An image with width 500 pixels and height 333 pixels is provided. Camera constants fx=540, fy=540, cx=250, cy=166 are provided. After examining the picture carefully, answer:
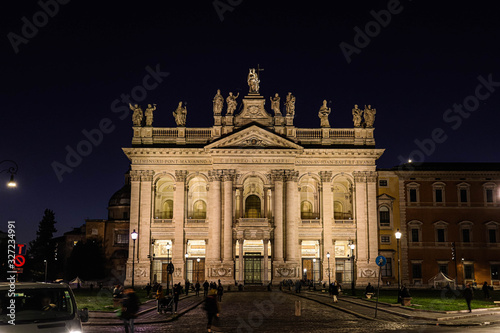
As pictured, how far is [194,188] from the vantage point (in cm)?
6844

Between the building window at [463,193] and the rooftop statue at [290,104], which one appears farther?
the rooftop statue at [290,104]

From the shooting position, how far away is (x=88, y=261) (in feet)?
245

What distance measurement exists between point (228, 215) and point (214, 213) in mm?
1739

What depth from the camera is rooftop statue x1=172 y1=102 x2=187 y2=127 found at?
6650cm

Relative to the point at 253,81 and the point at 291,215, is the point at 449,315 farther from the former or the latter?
the point at 253,81

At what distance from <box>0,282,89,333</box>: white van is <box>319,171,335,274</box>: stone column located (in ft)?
175

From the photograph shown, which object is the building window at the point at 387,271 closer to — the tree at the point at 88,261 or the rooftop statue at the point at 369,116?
the rooftop statue at the point at 369,116

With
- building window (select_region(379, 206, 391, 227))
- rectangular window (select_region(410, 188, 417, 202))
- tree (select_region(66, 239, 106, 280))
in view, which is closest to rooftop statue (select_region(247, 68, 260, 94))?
building window (select_region(379, 206, 391, 227))

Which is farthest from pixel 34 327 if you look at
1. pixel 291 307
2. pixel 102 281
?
pixel 102 281

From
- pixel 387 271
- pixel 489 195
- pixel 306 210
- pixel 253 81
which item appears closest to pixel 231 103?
pixel 253 81

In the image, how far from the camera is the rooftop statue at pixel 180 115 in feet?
218

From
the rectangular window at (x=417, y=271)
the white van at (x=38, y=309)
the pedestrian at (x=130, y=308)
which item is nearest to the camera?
the white van at (x=38, y=309)

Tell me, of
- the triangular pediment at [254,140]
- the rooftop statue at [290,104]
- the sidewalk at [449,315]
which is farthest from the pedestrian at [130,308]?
the rooftop statue at [290,104]

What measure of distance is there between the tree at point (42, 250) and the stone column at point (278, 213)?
42700mm
